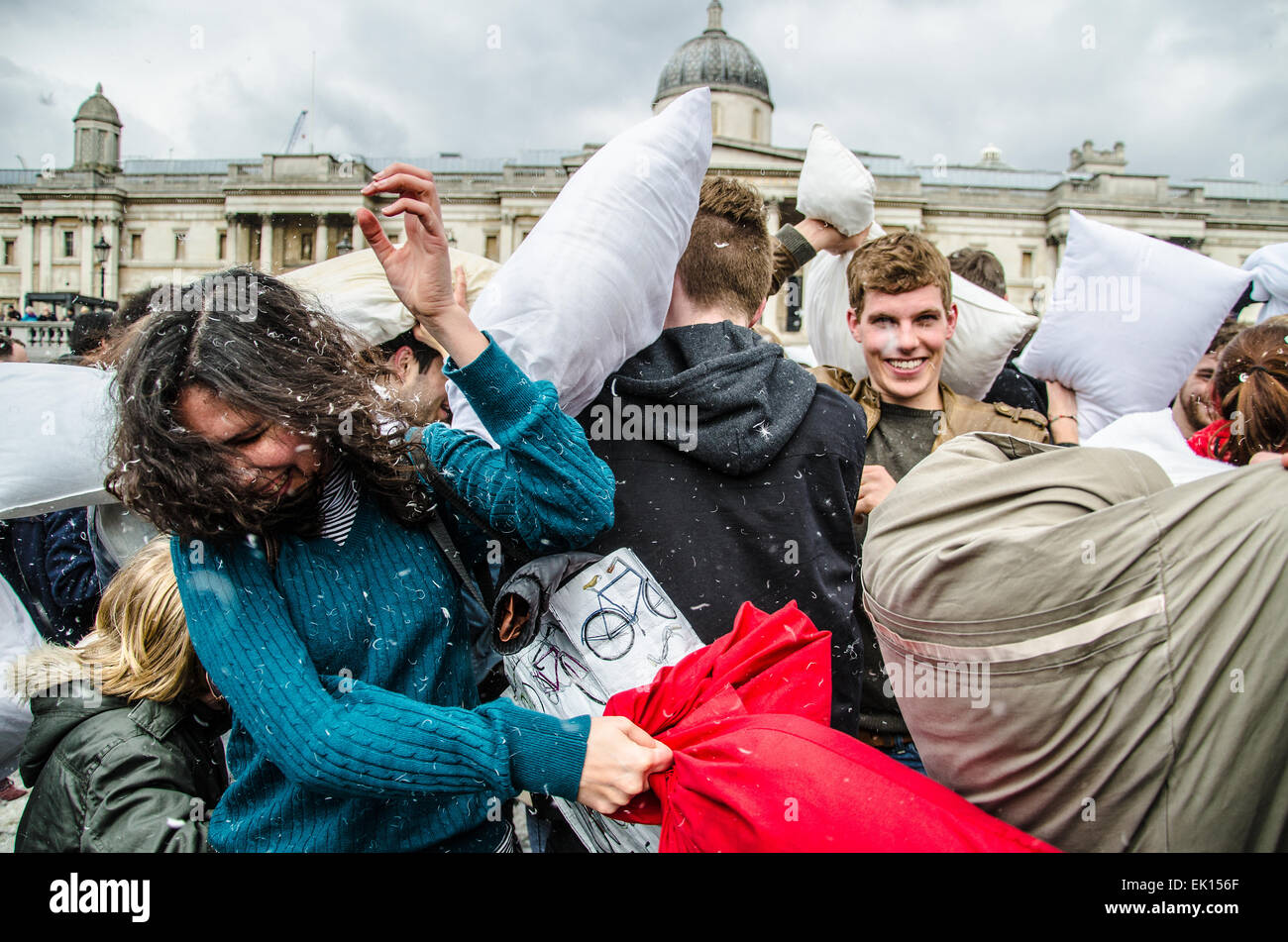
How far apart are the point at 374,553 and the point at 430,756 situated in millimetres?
453

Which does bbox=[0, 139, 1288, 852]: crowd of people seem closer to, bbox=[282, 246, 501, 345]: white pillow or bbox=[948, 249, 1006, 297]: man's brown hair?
bbox=[282, 246, 501, 345]: white pillow

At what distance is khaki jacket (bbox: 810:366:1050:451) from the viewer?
2398 mm

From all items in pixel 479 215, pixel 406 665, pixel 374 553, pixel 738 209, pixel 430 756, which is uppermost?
pixel 479 215

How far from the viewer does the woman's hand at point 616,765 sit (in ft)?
3.79

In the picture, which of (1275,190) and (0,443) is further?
(1275,190)

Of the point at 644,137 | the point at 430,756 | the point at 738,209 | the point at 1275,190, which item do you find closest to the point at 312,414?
the point at 430,756

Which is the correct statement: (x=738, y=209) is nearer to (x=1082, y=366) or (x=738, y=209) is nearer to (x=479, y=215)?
(x=1082, y=366)

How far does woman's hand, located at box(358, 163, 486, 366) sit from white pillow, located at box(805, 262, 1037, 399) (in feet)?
5.41

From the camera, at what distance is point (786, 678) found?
1235 mm

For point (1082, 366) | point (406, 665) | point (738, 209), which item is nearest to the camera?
point (406, 665)

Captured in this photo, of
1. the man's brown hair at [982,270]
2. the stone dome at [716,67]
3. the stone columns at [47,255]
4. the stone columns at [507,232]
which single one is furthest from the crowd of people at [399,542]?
the stone columns at [47,255]

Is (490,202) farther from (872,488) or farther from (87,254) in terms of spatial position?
(872,488)

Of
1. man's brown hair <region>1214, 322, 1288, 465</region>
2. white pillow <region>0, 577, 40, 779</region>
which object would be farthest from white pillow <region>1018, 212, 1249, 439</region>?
white pillow <region>0, 577, 40, 779</region>

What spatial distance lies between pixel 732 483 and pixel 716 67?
4488 centimetres
